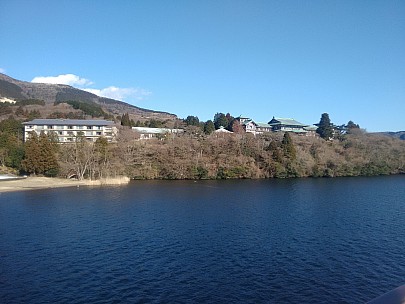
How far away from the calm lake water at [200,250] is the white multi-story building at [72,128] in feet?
99.3

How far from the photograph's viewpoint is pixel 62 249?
16.7 meters

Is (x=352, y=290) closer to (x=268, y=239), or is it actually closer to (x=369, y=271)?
(x=369, y=271)

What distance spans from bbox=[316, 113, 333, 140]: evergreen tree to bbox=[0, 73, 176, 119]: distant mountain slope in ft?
271

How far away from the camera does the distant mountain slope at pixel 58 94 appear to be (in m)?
144

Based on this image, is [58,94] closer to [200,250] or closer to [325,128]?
[325,128]

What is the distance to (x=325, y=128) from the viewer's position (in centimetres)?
6969

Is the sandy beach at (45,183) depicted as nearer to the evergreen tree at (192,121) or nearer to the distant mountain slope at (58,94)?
the evergreen tree at (192,121)

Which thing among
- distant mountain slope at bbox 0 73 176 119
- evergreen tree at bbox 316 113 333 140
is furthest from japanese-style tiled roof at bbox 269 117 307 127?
distant mountain slope at bbox 0 73 176 119

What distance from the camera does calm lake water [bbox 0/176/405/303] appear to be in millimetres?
12156

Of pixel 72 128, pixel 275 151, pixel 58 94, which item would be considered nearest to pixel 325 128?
pixel 275 151

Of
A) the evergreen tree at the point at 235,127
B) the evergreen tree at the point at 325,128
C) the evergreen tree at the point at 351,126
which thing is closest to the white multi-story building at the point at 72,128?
the evergreen tree at the point at 235,127

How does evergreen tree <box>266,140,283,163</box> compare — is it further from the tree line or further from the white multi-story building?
the white multi-story building

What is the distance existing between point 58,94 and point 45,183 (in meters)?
132

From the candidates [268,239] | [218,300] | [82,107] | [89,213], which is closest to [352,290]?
[218,300]
